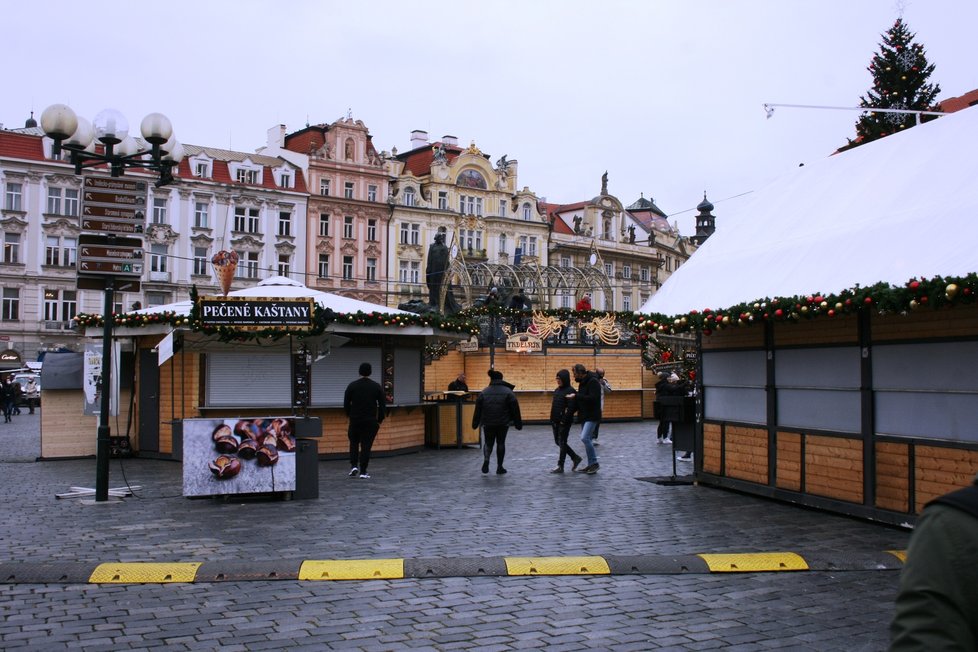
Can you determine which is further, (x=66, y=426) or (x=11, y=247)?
(x=11, y=247)

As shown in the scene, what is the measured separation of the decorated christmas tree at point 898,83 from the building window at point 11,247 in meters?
46.1

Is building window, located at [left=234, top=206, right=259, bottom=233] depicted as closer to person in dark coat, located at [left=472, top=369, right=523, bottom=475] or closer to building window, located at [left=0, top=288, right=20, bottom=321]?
building window, located at [left=0, top=288, right=20, bottom=321]

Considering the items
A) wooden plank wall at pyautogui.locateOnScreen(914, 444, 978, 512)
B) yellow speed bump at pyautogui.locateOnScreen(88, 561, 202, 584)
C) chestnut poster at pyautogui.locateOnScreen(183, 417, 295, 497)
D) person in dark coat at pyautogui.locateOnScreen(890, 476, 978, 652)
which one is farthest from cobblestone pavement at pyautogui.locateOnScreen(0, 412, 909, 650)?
person in dark coat at pyautogui.locateOnScreen(890, 476, 978, 652)

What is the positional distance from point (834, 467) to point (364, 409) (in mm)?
6987

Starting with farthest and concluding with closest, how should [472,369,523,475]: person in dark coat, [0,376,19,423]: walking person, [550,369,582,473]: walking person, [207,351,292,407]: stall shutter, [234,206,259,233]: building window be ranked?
[234,206,259,233]: building window < [0,376,19,423]: walking person < [207,351,292,407]: stall shutter < [550,369,582,473]: walking person < [472,369,523,475]: person in dark coat

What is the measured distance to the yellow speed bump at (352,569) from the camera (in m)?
7.93

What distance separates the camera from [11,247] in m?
54.4

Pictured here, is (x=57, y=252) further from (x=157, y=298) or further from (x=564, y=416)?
(x=564, y=416)

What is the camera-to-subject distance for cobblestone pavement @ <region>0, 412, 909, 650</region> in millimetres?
6246

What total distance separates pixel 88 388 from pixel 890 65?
25.2 m

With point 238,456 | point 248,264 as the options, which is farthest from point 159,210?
point 238,456

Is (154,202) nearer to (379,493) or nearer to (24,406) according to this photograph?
(24,406)

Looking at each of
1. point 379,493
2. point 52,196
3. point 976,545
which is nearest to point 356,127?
point 52,196

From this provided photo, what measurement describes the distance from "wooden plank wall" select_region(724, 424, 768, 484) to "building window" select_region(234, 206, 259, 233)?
171 feet
